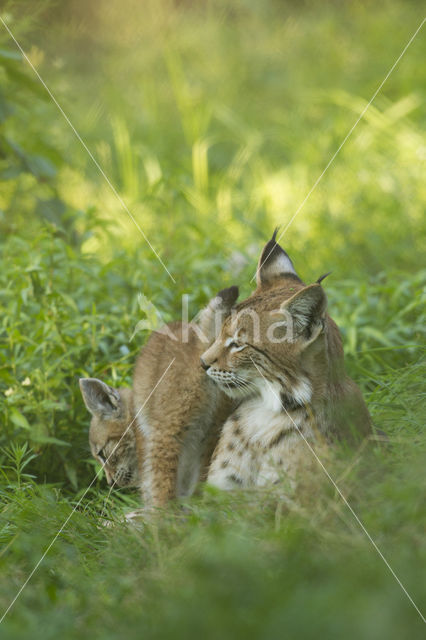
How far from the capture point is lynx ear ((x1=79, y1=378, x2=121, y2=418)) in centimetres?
349

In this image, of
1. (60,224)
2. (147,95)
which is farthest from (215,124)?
(60,224)

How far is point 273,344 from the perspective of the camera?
294 centimetres

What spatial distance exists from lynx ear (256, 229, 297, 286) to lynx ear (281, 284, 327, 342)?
43cm

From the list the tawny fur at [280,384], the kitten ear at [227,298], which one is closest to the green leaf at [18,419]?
the tawny fur at [280,384]

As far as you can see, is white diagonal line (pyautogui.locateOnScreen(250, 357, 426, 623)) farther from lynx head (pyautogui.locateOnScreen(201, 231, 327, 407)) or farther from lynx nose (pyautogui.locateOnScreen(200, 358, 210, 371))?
lynx nose (pyautogui.locateOnScreen(200, 358, 210, 371))

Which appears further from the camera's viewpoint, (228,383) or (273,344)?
(228,383)

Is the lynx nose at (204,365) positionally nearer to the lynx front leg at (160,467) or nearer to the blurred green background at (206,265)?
the lynx front leg at (160,467)

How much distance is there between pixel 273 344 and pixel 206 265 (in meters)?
1.89

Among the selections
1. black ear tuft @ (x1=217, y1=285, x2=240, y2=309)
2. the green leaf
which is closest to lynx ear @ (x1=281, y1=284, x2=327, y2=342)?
black ear tuft @ (x1=217, y1=285, x2=240, y2=309)

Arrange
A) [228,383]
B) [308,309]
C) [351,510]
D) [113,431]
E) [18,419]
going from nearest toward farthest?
[351,510] < [308,309] < [228,383] < [113,431] < [18,419]

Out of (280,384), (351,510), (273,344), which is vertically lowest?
(351,510)

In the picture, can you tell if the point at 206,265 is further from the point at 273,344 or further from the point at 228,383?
the point at 273,344

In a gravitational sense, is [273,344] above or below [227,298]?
below

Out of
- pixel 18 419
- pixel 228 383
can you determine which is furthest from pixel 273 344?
pixel 18 419
